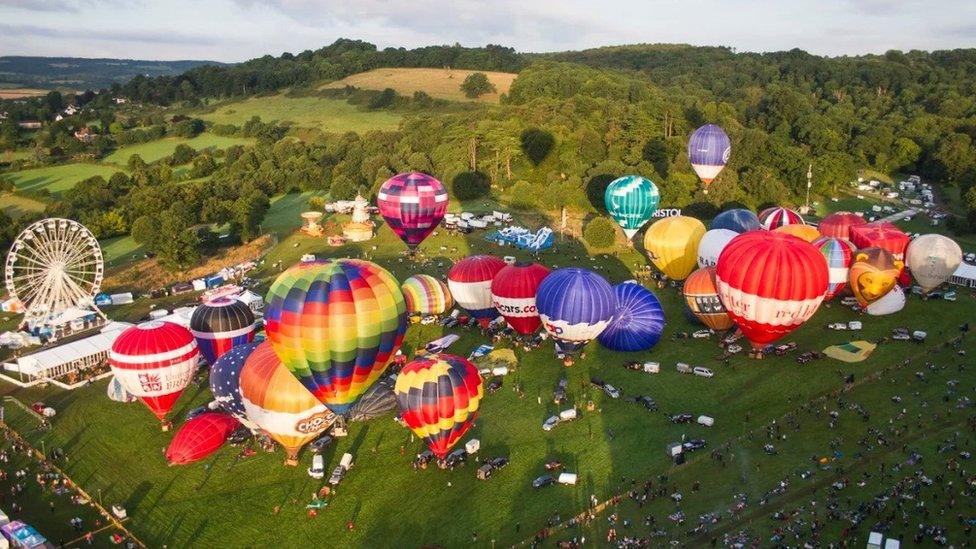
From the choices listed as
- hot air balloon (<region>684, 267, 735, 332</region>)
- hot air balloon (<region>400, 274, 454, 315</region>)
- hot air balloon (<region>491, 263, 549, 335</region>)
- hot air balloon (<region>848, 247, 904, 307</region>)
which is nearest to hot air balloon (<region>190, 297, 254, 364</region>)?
hot air balloon (<region>400, 274, 454, 315</region>)

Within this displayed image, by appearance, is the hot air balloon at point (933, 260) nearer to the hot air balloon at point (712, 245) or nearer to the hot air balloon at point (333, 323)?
the hot air balloon at point (712, 245)

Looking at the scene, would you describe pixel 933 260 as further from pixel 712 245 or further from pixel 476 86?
pixel 476 86

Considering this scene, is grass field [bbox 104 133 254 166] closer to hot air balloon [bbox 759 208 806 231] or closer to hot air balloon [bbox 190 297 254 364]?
hot air balloon [bbox 190 297 254 364]

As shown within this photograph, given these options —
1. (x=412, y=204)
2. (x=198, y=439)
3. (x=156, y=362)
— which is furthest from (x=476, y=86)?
(x=198, y=439)

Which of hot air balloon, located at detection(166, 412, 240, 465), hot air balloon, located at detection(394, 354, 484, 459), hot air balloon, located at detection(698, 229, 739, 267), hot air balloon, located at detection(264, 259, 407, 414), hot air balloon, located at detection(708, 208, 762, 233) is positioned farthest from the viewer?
hot air balloon, located at detection(708, 208, 762, 233)

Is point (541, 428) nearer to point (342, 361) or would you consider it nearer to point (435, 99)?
point (342, 361)

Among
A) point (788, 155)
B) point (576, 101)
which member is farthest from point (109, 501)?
point (576, 101)

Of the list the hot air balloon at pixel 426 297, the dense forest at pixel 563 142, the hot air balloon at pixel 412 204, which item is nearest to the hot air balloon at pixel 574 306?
the hot air balloon at pixel 426 297
